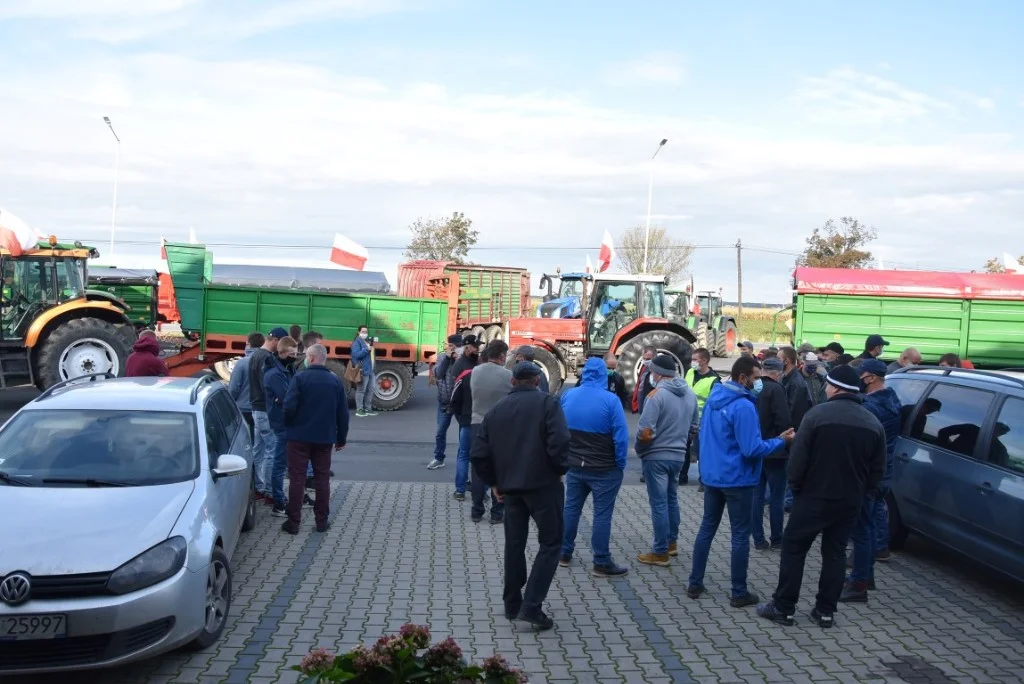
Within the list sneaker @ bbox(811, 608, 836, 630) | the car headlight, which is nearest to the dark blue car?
sneaker @ bbox(811, 608, 836, 630)

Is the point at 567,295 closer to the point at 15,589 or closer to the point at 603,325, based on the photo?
the point at 603,325

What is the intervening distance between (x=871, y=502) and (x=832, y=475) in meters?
0.76

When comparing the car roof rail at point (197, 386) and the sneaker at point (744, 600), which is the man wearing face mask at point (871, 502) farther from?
the car roof rail at point (197, 386)

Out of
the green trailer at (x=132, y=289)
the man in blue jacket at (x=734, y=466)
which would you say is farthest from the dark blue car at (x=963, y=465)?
the green trailer at (x=132, y=289)

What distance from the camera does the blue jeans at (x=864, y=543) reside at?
6504mm

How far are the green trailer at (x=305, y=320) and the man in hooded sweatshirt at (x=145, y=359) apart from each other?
6561 mm

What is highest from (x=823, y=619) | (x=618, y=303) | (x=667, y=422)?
(x=618, y=303)

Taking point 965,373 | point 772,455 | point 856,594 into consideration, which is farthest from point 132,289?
point 856,594

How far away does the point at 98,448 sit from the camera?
6141 mm

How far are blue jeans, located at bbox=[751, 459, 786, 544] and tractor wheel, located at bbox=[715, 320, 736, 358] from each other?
975 inches

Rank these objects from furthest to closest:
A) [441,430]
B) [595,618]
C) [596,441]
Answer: [441,430] → [596,441] → [595,618]

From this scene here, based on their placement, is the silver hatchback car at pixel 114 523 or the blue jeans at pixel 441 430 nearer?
the silver hatchback car at pixel 114 523

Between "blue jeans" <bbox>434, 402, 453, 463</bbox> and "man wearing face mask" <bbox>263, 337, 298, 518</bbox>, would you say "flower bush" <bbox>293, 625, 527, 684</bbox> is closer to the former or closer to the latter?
"man wearing face mask" <bbox>263, 337, 298, 518</bbox>

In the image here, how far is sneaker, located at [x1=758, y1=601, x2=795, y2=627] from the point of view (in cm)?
626
